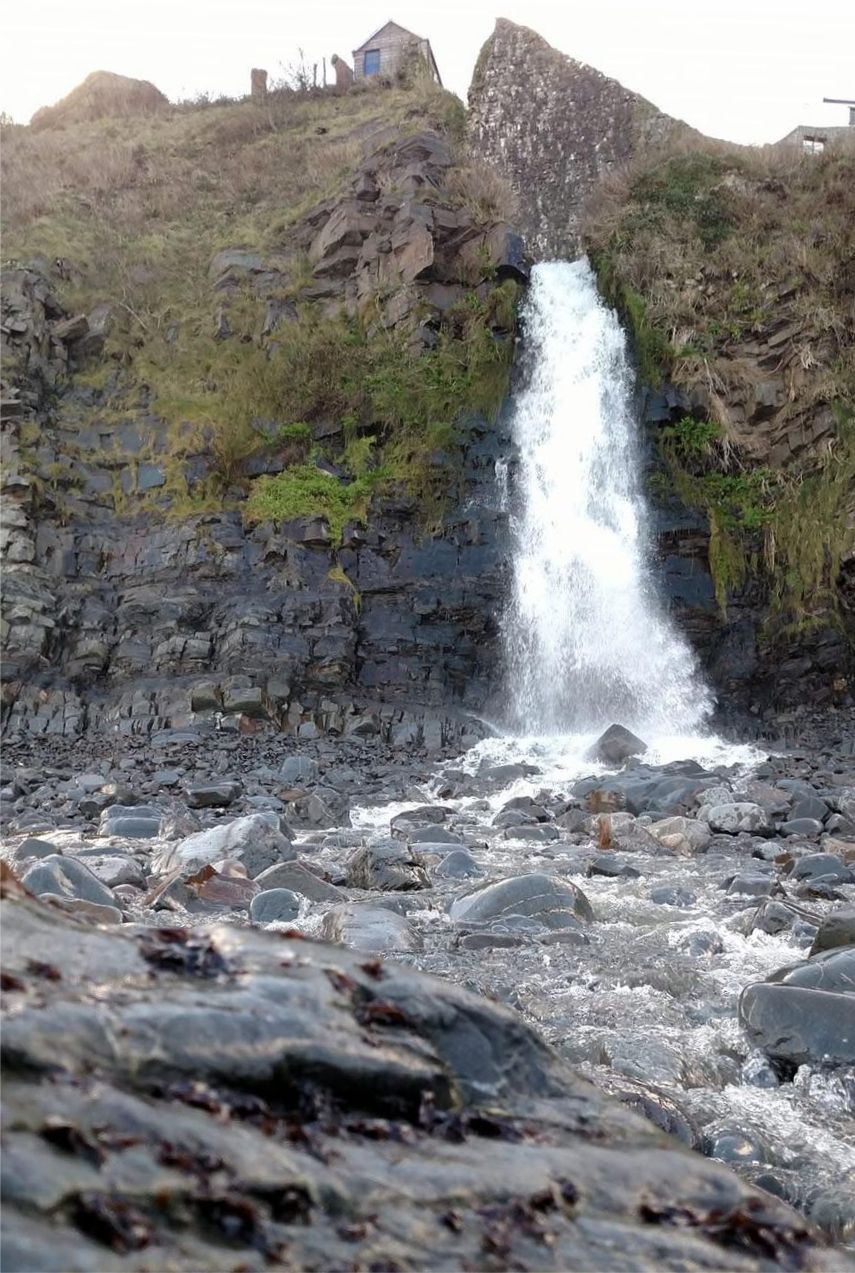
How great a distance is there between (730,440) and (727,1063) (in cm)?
1745

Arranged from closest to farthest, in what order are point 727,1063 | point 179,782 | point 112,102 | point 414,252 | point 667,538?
point 727,1063 → point 179,782 → point 667,538 → point 414,252 → point 112,102

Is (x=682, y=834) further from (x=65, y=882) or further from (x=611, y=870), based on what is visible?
(x=65, y=882)

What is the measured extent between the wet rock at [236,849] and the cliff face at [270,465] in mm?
8090

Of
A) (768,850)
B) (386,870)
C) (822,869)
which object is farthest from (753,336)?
(386,870)

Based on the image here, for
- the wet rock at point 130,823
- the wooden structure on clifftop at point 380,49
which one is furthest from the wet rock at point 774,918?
the wooden structure on clifftop at point 380,49

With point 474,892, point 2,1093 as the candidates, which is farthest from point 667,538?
point 2,1093

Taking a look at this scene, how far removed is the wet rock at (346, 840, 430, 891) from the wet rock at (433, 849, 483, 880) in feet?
0.49

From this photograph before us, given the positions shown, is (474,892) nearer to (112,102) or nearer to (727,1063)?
(727,1063)

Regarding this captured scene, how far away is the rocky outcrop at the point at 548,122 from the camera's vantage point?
26.0 meters

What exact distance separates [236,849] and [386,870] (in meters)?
1.28

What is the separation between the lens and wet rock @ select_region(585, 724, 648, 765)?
14797 millimetres

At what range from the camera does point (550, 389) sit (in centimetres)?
2048

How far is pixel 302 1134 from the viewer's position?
171 cm

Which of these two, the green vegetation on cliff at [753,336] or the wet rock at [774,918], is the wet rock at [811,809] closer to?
the wet rock at [774,918]
